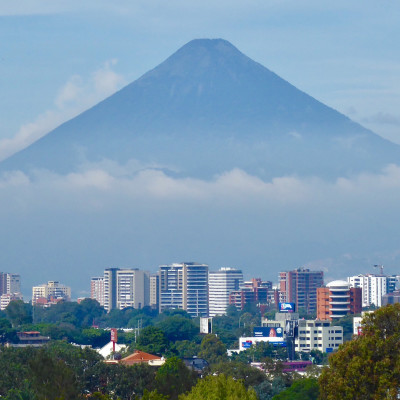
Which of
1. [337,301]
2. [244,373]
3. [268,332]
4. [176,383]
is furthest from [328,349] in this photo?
Result: [176,383]

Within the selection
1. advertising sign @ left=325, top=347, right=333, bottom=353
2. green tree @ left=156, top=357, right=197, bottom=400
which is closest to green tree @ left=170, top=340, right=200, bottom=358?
advertising sign @ left=325, top=347, right=333, bottom=353

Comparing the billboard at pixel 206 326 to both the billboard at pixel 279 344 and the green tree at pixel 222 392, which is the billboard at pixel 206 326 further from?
the green tree at pixel 222 392

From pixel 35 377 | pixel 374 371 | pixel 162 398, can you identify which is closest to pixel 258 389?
pixel 35 377

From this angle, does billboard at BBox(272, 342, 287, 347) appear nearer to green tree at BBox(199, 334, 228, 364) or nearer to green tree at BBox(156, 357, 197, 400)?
green tree at BBox(199, 334, 228, 364)

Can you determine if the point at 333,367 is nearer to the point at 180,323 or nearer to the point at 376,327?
the point at 376,327

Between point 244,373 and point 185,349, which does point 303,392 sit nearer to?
point 244,373

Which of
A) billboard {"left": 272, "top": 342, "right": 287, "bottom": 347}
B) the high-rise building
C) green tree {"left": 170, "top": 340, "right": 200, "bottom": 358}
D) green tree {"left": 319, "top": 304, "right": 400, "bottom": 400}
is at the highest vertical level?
the high-rise building

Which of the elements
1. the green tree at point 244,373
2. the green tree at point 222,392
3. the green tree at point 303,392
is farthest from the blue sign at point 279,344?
the green tree at point 222,392
